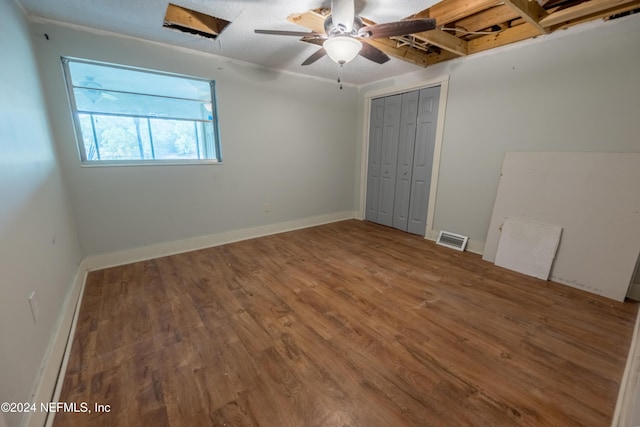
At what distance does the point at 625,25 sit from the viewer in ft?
7.18

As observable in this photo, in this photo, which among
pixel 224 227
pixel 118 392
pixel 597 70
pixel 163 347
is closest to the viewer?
pixel 118 392

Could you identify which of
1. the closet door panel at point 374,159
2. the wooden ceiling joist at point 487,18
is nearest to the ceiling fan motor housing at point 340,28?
the wooden ceiling joist at point 487,18

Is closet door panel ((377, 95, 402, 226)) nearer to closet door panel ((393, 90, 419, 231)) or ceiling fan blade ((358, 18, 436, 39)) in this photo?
closet door panel ((393, 90, 419, 231))

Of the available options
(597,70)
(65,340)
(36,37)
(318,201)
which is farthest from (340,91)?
(65,340)

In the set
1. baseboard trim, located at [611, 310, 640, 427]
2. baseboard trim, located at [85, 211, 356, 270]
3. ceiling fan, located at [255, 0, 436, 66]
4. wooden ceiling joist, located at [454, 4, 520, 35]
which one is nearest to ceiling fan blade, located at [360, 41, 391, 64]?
ceiling fan, located at [255, 0, 436, 66]

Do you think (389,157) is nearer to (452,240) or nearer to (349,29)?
(452,240)

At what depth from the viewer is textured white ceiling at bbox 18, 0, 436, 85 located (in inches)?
79.2

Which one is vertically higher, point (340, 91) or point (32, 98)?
point (340, 91)

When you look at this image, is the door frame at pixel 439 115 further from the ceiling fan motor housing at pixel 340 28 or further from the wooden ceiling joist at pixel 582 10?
the ceiling fan motor housing at pixel 340 28

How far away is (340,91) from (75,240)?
4075 millimetres

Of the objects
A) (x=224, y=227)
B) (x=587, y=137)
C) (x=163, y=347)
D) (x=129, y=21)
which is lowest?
(x=163, y=347)

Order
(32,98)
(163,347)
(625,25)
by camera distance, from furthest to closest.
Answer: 1. (625,25)
2. (32,98)
3. (163,347)

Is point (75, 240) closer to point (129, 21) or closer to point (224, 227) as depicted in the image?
point (224, 227)

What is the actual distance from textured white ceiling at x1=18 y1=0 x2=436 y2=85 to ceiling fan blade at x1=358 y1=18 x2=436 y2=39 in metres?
0.28
